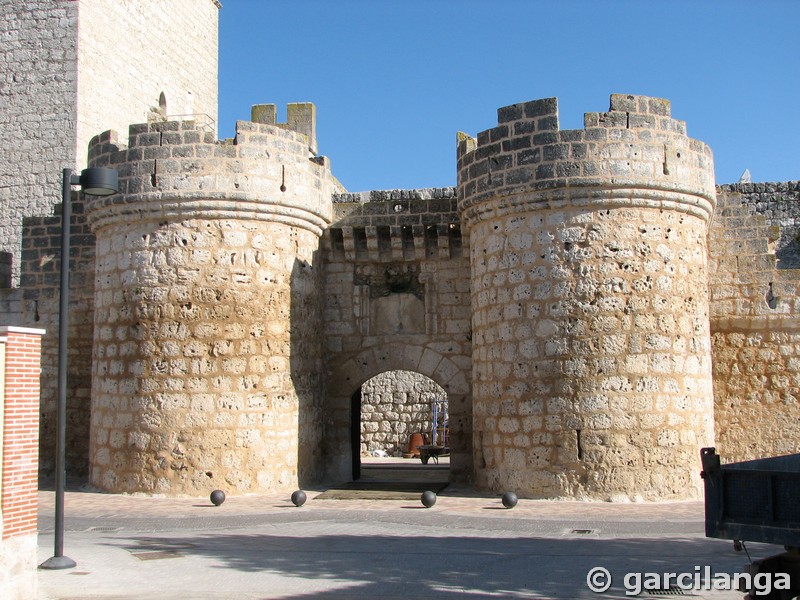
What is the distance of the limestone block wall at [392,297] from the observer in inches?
609

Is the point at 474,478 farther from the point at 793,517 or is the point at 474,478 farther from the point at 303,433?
Answer: the point at 793,517

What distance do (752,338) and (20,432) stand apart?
1141cm

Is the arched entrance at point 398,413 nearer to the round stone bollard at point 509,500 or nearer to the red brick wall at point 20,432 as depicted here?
the round stone bollard at point 509,500

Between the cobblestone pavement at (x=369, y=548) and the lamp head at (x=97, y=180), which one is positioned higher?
the lamp head at (x=97, y=180)

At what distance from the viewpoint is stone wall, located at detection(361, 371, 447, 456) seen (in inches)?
914

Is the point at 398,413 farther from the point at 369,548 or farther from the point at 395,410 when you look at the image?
the point at 369,548

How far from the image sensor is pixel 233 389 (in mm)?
13570

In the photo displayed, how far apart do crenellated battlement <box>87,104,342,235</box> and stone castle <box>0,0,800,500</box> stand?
0.03 meters

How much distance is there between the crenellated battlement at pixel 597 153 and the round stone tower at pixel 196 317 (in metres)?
3.53

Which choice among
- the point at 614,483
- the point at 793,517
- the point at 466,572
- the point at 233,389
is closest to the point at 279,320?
the point at 233,389

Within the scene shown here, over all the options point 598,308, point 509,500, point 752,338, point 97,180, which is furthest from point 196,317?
point 752,338

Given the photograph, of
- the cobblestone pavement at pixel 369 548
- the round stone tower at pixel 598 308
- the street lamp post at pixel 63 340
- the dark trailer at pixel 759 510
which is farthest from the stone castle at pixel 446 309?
the dark trailer at pixel 759 510

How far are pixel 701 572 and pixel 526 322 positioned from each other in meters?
5.57

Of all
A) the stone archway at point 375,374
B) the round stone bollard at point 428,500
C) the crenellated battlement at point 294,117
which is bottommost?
the round stone bollard at point 428,500
